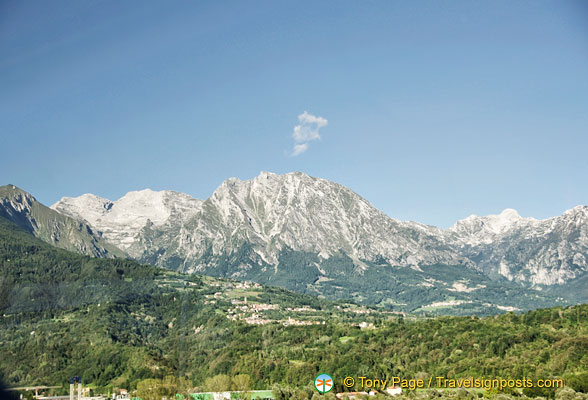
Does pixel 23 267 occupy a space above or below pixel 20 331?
above

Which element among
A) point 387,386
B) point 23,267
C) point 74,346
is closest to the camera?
point 387,386

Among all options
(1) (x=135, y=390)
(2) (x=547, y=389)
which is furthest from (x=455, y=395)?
(1) (x=135, y=390)

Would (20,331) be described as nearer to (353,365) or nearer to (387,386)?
(353,365)

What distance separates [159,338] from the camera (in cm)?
11838

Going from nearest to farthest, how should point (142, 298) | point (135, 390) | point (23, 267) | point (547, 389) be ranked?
point (547, 389), point (135, 390), point (142, 298), point (23, 267)

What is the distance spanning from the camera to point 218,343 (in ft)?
309

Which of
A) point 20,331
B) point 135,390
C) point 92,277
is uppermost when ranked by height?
point 92,277

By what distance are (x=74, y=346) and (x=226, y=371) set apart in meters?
46.0

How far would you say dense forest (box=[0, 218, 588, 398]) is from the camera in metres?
75.4

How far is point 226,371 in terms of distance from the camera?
78125 mm

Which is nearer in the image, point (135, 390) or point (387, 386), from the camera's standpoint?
point (387, 386)

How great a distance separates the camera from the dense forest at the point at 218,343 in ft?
247

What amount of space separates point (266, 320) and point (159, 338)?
33.4 metres

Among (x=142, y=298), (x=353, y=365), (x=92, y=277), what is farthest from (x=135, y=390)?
(x=92, y=277)
